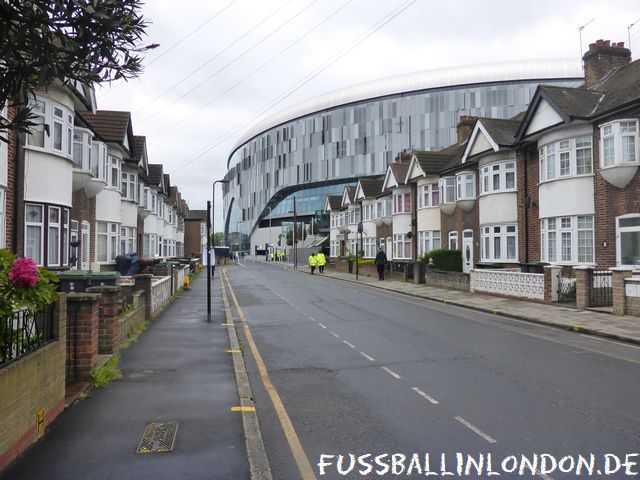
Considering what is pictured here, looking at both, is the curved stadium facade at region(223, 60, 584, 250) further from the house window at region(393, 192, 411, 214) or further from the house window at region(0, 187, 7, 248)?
the house window at region(0, 187, 7, 248)

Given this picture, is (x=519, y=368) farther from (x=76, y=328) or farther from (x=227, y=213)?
(x=227, y=213)

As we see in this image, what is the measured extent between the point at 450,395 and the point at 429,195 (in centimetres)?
2749

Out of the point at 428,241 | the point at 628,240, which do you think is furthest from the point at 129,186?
the point at 628,240

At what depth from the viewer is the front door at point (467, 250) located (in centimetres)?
2800

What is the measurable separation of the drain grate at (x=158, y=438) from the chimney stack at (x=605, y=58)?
26076 millimetres

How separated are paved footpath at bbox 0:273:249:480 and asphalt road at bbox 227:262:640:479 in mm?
489

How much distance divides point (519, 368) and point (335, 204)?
2183 inches

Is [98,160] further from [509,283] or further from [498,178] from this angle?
[498,178]

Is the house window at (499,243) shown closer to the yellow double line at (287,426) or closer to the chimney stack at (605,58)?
A: the chimney stack at (605,58)

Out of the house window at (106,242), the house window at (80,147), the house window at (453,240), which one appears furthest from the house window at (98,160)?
the house window at (453,240)

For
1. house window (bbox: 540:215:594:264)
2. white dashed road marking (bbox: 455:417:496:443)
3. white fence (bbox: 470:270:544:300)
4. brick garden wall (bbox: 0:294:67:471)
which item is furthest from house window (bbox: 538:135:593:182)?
brick garden wall (bbox: 0:294:67:471)

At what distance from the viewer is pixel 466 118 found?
1353 inches

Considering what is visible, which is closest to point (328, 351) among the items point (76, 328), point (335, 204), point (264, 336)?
point (264, 336)

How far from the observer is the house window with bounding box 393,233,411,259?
3754 cm
